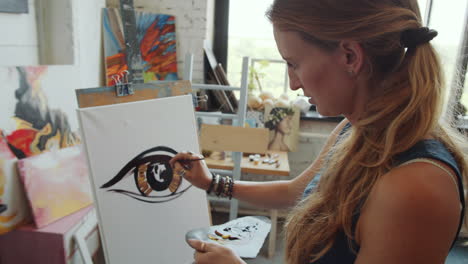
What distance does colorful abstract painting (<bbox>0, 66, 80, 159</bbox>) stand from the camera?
4.00 ft

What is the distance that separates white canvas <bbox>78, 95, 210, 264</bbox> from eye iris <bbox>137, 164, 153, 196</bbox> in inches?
0.6

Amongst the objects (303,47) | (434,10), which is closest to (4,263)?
(303,47)

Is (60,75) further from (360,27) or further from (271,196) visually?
(360,27)

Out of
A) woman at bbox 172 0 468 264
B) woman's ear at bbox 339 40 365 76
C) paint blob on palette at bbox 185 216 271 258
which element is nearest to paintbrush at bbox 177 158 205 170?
paint blob on palette at bbox 185 216 271 258

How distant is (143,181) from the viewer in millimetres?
1189

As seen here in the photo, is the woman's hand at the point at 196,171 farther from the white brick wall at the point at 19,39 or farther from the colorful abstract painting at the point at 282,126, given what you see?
the colorful abstract painting at the point at 282,126

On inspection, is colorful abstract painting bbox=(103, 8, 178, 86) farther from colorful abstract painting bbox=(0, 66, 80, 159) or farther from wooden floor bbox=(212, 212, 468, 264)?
wooden floor bbox=(212, 212, 468, 264)

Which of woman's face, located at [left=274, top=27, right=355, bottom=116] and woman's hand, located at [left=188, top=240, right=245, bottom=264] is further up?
woman's face, located at [left=274, top=27, right=355, bottom=116]

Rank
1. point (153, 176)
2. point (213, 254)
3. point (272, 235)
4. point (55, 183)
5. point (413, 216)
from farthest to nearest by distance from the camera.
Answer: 1. point (272, 235)
2. point (55, 183)
3. point (153, 176)
4. point (213, 254)
5. point (413, 216)

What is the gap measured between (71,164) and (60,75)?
0.40m

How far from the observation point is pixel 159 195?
1230 millimetres

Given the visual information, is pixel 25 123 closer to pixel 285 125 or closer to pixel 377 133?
pixel 377 133

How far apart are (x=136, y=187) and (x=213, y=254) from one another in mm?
465

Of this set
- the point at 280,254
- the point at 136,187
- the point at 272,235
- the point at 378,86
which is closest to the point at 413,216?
the point at 378,86
